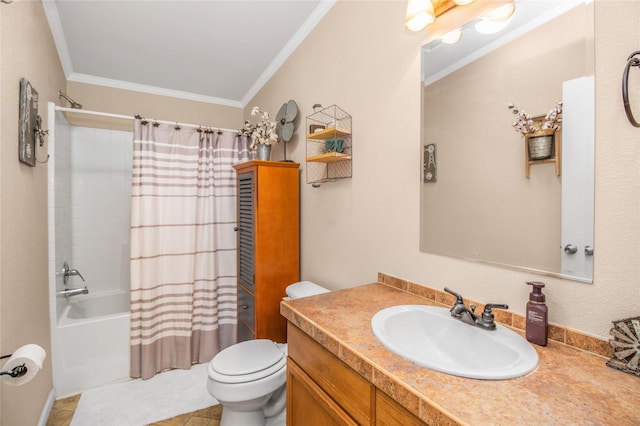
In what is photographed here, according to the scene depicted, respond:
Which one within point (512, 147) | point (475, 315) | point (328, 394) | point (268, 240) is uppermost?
point (512, 147)

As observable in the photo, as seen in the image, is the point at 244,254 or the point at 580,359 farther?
the point at 244,254

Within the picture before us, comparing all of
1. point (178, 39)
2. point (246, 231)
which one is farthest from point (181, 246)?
point (178, 39)

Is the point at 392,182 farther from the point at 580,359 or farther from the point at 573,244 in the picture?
the point at 580,359

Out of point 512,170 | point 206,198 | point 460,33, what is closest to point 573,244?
point 512,170

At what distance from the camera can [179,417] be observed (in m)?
1.82

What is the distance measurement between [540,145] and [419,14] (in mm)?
668

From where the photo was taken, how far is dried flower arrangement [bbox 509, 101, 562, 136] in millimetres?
846

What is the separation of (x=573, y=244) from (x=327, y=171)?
4.36 feet

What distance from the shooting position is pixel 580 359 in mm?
734

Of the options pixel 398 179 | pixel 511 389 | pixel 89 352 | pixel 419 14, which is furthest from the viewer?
pixel 89 352

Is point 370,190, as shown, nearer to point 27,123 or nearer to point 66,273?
point 27,123

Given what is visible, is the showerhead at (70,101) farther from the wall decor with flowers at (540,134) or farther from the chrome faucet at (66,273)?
the wall decor with flowers at (540,134)

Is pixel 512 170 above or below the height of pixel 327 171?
below

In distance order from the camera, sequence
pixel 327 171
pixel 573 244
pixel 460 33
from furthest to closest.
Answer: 1. pixel 327 171
2. pixel 460 33
3. pixel 573 244
